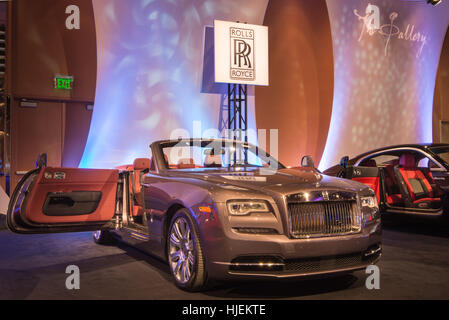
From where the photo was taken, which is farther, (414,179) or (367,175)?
(367,175)

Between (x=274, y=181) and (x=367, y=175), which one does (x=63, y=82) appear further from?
(x=274, y=181)

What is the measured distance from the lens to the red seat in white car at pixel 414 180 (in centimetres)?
659

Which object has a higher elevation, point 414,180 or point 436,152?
point 436,152

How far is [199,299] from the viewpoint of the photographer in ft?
11.0

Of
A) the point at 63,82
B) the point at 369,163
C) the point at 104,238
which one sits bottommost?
the point at 104,238

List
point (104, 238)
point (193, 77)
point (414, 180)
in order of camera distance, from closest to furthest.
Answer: point (104, 238) < point (414, 180) < point (193, 77)

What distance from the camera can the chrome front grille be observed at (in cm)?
328

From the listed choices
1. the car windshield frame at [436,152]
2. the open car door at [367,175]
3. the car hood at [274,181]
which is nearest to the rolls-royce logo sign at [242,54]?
the open car door at [367,175]

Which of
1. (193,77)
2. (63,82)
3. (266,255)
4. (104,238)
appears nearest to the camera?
(266,255)

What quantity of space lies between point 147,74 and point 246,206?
24.8 ft

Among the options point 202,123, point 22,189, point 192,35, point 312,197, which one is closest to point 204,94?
point 202,123

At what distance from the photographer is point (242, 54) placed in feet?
32.7

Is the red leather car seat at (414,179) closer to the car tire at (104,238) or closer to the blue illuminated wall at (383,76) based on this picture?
the car tire at (104,238)

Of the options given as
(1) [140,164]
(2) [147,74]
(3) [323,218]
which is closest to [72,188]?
(1) [140,164]
